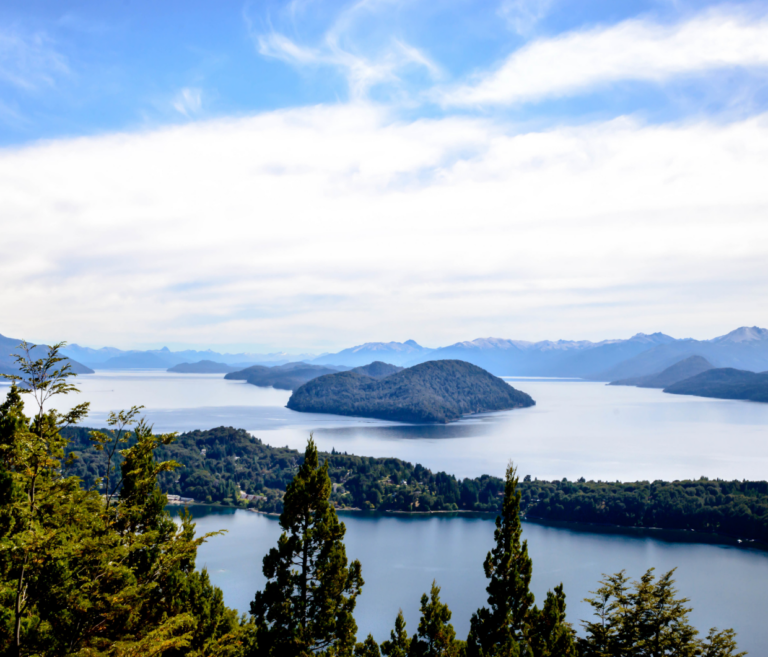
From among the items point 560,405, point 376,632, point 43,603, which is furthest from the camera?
point 560,405

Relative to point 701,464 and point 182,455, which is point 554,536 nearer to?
point 701,464

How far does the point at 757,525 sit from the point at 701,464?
905 inches

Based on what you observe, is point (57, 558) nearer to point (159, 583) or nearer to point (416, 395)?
point (159, 583)

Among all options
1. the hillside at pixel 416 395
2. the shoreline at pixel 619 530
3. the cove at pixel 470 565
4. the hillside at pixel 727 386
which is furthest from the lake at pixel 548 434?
the cove at pixel 470 565

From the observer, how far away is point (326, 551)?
10719 mm

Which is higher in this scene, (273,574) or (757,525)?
(273,574)

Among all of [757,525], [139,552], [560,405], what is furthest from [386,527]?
[560,405]

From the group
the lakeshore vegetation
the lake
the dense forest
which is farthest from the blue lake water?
the lakeshore vegetation

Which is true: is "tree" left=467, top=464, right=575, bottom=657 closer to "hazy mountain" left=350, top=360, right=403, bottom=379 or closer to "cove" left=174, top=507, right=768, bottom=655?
"cove" left=174, top=507, right=768, bottom=655

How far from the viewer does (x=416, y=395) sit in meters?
131

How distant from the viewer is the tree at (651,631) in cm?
1045

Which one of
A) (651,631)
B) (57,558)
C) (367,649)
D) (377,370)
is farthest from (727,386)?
(57,558)

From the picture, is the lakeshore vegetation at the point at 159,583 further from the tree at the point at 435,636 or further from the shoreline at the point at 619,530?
the shoreline at the point at 619,530

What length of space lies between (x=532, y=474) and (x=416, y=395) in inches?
2917
